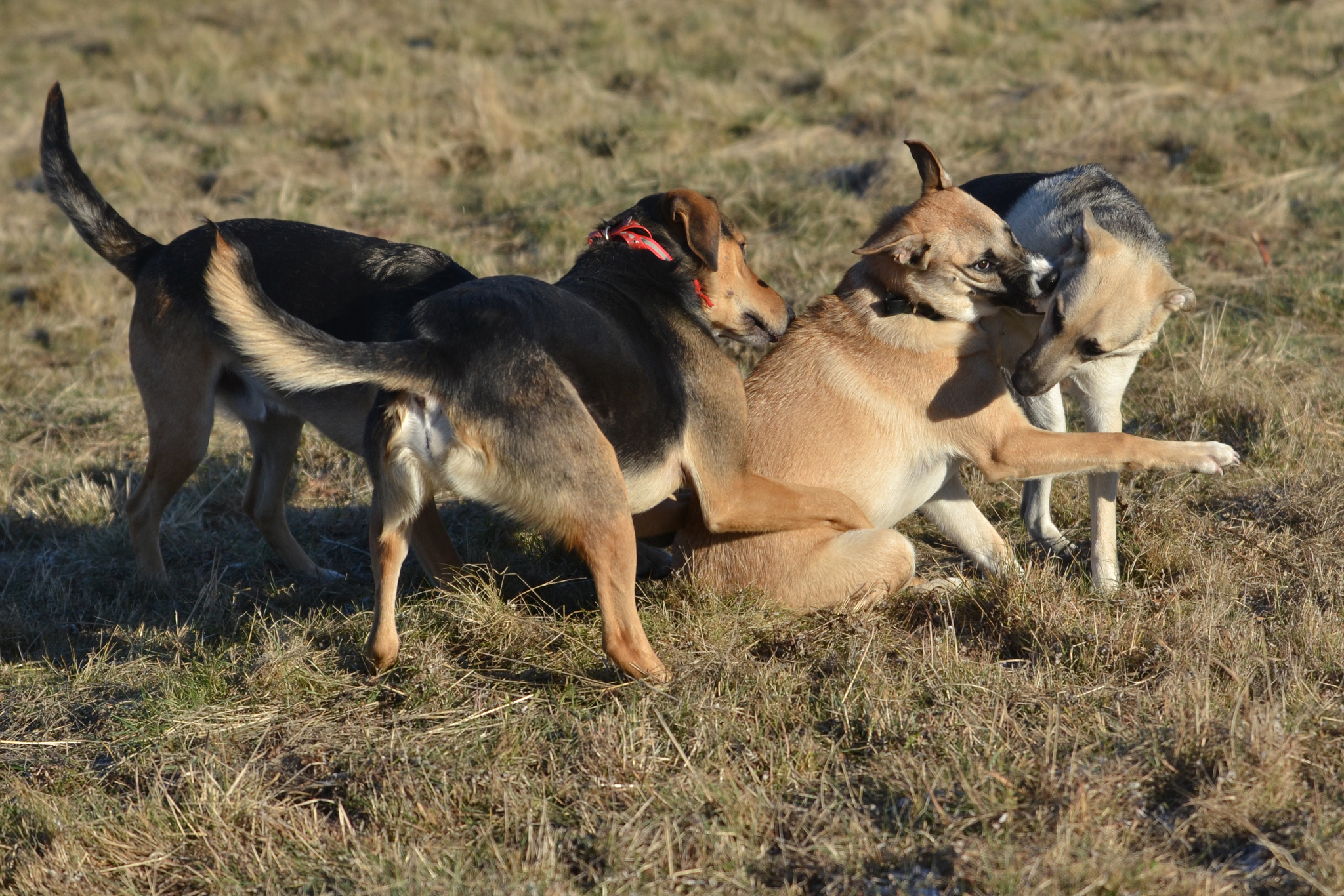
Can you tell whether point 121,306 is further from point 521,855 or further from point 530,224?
point 521,855

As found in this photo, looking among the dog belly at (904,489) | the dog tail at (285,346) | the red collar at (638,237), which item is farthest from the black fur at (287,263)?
the dog belly at (904,489)

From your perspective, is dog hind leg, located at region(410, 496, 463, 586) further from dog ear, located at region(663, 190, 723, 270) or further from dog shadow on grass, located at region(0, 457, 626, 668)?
dog ear, located at region(663, 190, 723, 270)

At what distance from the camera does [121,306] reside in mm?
7391

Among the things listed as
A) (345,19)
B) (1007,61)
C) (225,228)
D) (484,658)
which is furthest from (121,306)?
(345,19)

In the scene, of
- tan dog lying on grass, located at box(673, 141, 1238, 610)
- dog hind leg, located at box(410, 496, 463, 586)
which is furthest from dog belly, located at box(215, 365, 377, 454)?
tan dog lying on grass, located at box(673, 141, 1238, 610)

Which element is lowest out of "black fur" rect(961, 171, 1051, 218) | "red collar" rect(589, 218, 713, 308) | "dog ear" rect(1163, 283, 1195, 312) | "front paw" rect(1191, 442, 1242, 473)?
"front paw" rect(1191, 442, 1242, 473)

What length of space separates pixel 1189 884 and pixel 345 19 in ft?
51.5

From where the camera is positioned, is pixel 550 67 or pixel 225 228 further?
pixel 550 67

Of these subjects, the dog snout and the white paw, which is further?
the dog snout

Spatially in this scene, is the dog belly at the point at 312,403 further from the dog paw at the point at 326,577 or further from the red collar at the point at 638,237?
the red collar at the point at 638,237

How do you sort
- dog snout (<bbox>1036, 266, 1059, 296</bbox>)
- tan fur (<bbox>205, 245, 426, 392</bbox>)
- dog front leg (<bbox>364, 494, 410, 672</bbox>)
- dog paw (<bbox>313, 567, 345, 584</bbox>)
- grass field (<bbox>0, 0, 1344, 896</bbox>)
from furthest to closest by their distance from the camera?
1. dog paw (<bbox>313, 567, 345, 584</bbox>)
2. dog snout (<bbox>1036, 266, 1059, 296</bbox>)
3. dog front leg (<bbox>364, 494, 410, 672</bbox>)
4. tan fur (<bbox>205, 245, 426, 392</bbox>)
5. grass field (<bbox>0, 0, 1344, 896</bbox>)

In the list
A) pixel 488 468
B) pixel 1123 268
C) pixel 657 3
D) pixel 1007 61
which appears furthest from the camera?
Result: pixel 657 3

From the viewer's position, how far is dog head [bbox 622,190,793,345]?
3.96 m

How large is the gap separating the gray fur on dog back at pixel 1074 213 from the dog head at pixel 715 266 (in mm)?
1133
